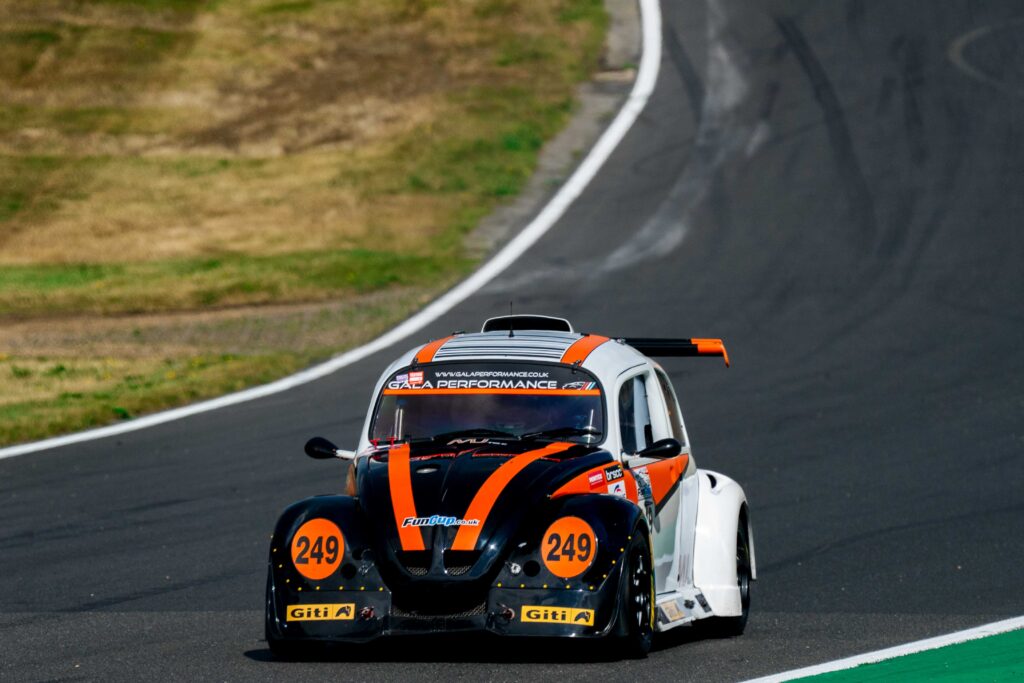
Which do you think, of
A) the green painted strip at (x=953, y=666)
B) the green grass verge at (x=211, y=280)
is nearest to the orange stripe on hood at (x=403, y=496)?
the green painted strip at (x=953, y=666)

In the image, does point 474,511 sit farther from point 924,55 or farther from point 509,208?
point 924,55

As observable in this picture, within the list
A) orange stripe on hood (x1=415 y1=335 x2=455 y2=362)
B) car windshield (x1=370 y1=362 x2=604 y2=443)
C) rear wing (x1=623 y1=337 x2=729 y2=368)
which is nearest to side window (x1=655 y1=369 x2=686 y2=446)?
rear wing (x1=623 y1=337 x2=729 y2=368)

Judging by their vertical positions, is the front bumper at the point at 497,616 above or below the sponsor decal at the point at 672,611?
above

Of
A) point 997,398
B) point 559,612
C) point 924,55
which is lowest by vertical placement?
point 997,398

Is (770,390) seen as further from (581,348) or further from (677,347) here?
(581,348)

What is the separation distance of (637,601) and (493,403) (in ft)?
5.08

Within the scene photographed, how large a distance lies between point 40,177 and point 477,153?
25.3 ft

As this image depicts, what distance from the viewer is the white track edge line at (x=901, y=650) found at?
7.48 m

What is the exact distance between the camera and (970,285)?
71.3ft

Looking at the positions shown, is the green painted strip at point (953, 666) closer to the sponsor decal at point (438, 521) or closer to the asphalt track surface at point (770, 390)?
the asphalt track surface at point (770, 390)

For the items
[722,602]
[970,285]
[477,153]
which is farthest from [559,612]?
[477,153]

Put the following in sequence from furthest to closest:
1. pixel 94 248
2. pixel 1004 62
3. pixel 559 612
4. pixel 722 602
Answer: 1. pixel 1004 62
2. pixel 94 248
3. pixel 722 602
4. pixel 559 612

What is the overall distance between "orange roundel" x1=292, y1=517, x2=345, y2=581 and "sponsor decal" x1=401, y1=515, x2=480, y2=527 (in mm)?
363

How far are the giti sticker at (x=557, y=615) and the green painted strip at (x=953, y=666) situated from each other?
102 cm
